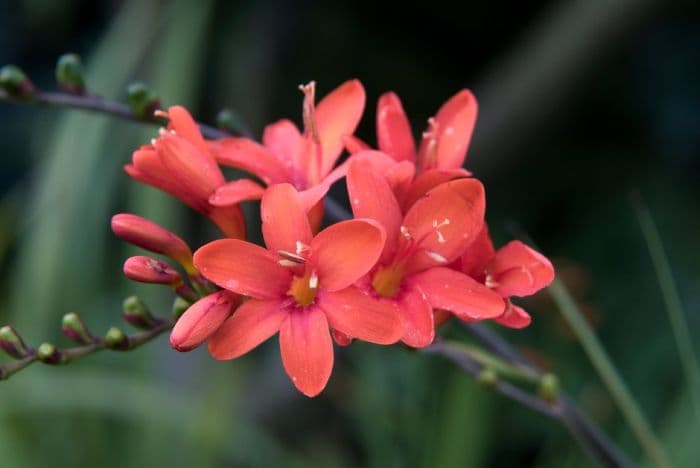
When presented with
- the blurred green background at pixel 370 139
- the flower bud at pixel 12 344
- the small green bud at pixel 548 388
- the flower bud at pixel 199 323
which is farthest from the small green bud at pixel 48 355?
the blurred green background at pixel 370 139

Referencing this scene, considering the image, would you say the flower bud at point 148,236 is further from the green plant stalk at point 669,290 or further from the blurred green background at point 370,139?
the blurred green background at point 370,139

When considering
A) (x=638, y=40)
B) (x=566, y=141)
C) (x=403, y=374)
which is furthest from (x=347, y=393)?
(x=638, y=40)

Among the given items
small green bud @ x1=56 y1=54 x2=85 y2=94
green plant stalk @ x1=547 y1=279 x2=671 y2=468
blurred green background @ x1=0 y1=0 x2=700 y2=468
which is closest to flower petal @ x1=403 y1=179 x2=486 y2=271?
green plant stalk @ x1=547 y1=279 x2=671 y2=468

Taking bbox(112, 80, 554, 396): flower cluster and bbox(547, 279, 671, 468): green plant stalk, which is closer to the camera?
bbox(112, 80, 554, 396): flower cluster

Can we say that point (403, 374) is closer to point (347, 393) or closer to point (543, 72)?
point (347, 393)

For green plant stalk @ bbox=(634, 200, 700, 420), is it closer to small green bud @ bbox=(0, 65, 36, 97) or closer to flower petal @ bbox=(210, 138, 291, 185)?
flower petal @ bbox=(210, 138, 291, 185)

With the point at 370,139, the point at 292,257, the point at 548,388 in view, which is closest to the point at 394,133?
the point at 292,257

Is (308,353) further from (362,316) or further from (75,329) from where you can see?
(75,329)
